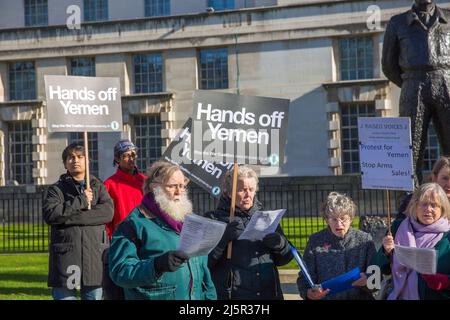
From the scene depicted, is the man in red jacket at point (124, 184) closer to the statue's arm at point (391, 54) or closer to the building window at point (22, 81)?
the statue's arm at point (391, 54)

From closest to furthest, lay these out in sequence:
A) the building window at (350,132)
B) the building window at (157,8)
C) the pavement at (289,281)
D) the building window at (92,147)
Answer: the pavement at (289,281) → the building window at (350,132) → the building window at (92,147) → the building window at (157,8)

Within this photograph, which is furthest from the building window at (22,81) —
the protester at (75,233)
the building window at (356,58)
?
the protester at (75,233)

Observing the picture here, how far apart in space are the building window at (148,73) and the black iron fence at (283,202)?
5711mm

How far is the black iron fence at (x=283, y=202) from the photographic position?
887 inches

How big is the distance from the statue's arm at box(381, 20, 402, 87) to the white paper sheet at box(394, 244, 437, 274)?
192 inches

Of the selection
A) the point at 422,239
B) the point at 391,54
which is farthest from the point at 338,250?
the point at 391,54

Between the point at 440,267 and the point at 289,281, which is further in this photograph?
the point at 289,281

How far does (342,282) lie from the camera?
6.73 metres

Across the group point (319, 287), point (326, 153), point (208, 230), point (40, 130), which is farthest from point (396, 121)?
point (40, 130)

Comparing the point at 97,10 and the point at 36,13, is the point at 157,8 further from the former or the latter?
the point at 36,13

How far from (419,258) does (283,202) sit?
23.4 meters

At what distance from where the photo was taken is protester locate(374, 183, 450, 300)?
255 inches

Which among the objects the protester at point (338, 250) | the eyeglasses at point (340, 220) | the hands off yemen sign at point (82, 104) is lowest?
the protester at point (338, 250)

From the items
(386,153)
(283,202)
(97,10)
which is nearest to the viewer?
(386,153)
